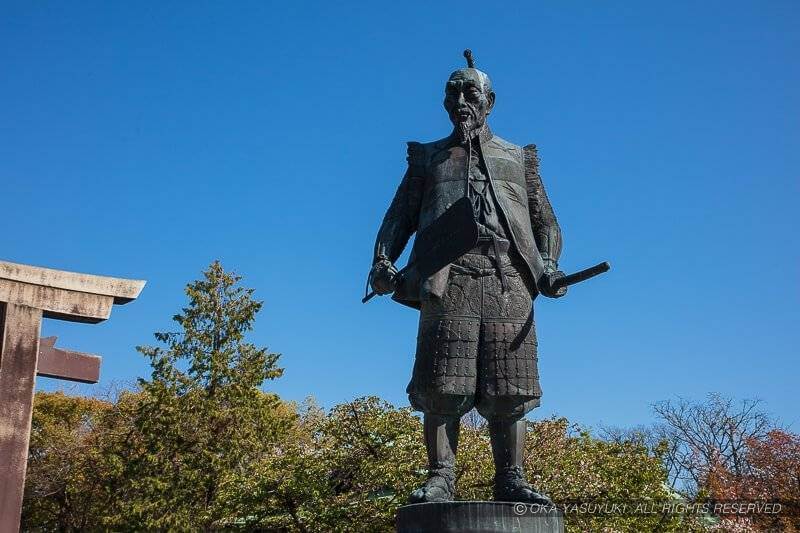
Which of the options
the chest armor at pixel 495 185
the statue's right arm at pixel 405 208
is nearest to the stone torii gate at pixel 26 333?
the statue's right arm at pixel 405 208

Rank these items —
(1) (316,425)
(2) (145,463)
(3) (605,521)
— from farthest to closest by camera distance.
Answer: (2) (145,463)
(1) (316,425)
(3) (605,521)

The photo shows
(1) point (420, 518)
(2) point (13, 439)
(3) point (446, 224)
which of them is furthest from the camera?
(2) point (13, 439)

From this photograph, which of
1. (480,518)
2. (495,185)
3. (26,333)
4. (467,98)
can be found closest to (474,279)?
(495,185)

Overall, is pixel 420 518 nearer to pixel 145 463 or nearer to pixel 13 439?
pixel 13 439

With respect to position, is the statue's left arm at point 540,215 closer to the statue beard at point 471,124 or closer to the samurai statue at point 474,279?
the samurai statue at point 474,279

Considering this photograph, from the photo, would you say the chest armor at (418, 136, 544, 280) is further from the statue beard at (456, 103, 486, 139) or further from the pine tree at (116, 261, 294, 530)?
the pine tree at (116, 261, 294, 530)

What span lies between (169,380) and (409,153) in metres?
17.2

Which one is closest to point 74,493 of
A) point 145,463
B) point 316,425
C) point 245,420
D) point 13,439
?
point 145,463

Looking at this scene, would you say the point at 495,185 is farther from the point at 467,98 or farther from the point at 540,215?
the point at 467,98

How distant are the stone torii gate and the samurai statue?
639 centimetres

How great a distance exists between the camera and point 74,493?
78.0 feet

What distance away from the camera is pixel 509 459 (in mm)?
4656

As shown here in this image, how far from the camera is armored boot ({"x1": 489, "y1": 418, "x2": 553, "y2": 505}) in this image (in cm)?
453

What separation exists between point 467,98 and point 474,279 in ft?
4.17
